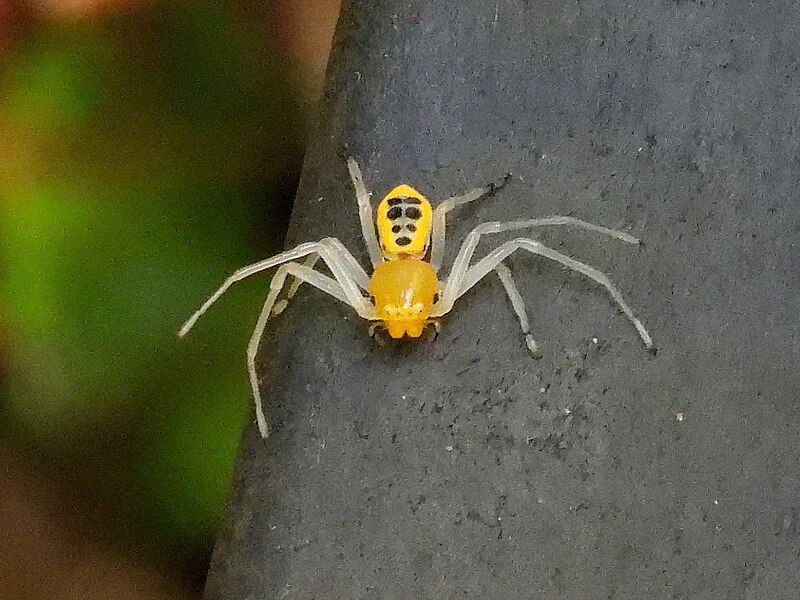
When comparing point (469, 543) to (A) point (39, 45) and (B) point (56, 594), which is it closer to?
(B) point (56, 594)

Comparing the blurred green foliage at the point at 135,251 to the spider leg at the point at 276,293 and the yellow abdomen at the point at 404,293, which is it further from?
the yellow abdomen at the point at 404,293

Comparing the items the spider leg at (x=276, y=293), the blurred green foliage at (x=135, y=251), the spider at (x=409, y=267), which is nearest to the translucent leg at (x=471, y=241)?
the spider at (x=409, y=267)

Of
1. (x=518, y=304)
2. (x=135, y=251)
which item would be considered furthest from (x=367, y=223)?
(x=135, y=251)

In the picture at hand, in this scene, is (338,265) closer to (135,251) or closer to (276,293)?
(276,293)

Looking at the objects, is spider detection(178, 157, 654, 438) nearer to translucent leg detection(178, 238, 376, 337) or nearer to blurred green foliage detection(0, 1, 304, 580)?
translucent leg detection(178, 238, 376, 337)

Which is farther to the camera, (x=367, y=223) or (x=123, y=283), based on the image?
(x=123, y=283)

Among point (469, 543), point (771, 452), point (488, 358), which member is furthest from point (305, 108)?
point (771, 452)

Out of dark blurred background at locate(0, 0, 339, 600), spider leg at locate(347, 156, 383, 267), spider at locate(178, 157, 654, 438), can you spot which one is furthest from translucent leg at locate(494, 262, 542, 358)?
dark blurred background at locate(0, 0, 339, 600)
